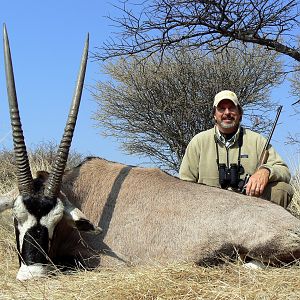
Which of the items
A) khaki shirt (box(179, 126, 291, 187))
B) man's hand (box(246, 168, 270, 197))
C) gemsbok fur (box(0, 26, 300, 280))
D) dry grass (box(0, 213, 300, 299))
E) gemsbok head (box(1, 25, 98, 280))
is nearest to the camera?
dry grass (box(0, 213, 300, 299))

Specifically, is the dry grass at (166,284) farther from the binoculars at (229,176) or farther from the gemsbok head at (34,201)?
the binoculars at (229,176)

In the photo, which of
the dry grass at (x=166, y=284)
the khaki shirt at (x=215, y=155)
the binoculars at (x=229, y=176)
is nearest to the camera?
the dry grass at (x=166, y=284)

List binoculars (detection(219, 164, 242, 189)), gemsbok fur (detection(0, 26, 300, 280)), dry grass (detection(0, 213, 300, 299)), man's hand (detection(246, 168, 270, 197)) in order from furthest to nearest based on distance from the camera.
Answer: binoculars (detection(219, 164, 242, 189)) < man's hand (detection(246, 168, 270, 197)) < gemsbok fur (detection(0, 26, 300, 280)) < dry grass (detection(0, 213, 300, 299))

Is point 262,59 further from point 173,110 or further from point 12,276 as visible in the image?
point 12,276

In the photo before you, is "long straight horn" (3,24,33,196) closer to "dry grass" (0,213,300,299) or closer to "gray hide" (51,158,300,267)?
"gray hide" (51,158,300,267)

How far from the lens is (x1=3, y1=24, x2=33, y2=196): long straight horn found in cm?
421

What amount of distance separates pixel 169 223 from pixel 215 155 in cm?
145

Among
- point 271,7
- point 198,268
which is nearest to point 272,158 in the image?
point 198,268

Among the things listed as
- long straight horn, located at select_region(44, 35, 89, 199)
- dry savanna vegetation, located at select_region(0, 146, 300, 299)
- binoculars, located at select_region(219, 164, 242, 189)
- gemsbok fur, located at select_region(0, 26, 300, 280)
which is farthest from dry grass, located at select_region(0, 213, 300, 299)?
binoculars, located at select_region(219, 164, 242, 189)

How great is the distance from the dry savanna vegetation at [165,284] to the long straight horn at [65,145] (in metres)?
0.58

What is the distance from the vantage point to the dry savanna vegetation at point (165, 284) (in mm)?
3299

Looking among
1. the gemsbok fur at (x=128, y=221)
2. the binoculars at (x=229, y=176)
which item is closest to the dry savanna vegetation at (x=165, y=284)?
the gemsbok fur at (x=128, y=221)

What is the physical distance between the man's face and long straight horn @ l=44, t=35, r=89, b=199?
62.6 inches

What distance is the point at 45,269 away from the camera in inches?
156
